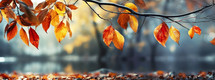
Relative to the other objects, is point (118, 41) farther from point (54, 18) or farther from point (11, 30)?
point (11, 30)

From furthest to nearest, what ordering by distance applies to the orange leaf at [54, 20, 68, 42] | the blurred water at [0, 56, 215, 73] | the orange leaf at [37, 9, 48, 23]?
the blurred water at [0, 56, 215, 73]
the orange leaf at [54, 20, 68, 42]
the orange leaf at [37, 9, 48, 23]

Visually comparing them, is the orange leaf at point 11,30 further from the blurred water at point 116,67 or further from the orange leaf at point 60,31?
the blurred water at point 116,67

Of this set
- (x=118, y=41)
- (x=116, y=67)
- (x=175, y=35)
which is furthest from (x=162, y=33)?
(x=116, y=67)

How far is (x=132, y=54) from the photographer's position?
931 centimetres

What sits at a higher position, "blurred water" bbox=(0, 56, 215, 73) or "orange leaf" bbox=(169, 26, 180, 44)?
"orange leaf" bbox=(169, 26, 180, 44)

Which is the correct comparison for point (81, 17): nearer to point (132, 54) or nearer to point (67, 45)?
point (67, 45)

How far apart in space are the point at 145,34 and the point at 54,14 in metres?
8.29

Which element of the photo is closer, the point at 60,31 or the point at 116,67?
the point at 60,31

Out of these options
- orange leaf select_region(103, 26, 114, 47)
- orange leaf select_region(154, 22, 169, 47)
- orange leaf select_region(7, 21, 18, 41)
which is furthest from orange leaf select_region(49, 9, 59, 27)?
orange leaf select_region(154, 22, 169, 47)

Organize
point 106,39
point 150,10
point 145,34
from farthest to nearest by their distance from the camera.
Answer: point 145,34
point 150,10
point 106,39

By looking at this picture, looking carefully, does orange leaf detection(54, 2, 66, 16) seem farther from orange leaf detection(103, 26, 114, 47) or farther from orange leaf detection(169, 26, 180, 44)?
orange leaf detection(169, 26, 180, 44)

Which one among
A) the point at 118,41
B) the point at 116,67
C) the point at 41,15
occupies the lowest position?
the point at 116,67

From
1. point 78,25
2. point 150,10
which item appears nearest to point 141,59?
point 150,10

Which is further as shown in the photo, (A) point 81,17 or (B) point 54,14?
(A) point 81,17
